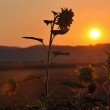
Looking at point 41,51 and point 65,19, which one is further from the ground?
point 65,19

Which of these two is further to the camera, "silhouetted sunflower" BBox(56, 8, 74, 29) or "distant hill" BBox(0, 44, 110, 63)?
"distant hill" BBox(0, 44, 110, 63)

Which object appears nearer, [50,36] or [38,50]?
[50,36]

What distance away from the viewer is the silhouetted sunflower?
5.46m

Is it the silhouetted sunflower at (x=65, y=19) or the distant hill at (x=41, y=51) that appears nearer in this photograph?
the silhouetted sunflower at (x=65, y=19)

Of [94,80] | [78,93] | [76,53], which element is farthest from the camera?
[76,53]

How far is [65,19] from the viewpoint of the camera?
5457 mm

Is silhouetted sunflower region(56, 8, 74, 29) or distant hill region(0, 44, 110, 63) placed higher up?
silhouetted sunflower region(56, 8, 74, 29)

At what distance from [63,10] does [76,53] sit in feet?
332

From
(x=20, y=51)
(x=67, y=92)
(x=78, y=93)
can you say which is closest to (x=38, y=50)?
(x=20, y=51)

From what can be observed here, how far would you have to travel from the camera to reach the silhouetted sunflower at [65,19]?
5.46m

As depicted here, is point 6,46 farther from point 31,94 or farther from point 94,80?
point 94,80

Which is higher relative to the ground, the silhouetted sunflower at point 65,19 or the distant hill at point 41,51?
the silhouetted sunflower at point 65,19

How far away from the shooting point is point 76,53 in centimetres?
10669

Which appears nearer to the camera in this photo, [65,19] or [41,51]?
[65,19]
